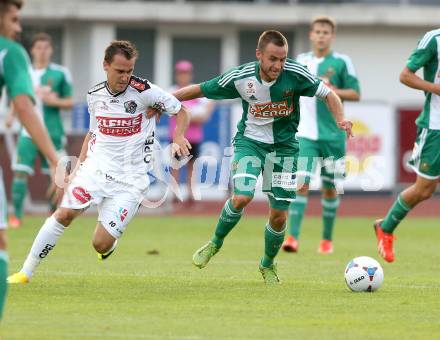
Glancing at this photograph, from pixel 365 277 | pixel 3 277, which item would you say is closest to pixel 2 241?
pixel 3 277

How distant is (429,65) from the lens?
35.9ft

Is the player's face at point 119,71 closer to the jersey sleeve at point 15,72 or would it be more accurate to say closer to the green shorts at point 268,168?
the green shorts at point 268,168

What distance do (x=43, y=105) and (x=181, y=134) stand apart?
7.98 m

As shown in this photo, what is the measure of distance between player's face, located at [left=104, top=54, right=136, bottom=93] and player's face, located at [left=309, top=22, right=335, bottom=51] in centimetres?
447

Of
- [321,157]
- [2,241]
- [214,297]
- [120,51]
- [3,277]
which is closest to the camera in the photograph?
[3,277]

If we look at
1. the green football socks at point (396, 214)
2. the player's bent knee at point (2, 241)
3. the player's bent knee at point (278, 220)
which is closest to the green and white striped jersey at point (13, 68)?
the player's bent knee at point (2, 241)

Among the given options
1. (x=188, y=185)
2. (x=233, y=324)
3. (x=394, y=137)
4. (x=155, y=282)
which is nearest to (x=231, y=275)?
(x=155, y=282)

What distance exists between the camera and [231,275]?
1056 cm

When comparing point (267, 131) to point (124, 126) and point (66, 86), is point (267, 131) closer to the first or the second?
point (124, 126)

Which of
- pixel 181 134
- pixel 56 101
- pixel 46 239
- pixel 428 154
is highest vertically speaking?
pixel 181 134

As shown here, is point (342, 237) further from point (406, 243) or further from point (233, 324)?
point (233, 324)

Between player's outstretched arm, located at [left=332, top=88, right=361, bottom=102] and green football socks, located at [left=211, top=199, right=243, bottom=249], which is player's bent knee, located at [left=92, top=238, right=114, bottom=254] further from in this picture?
player's outstretched arm, located at [left=332, top=88, right=361, bottom=102]

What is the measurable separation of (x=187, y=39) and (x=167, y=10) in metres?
1.33

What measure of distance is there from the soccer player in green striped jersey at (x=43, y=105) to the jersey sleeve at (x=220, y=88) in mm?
7250
